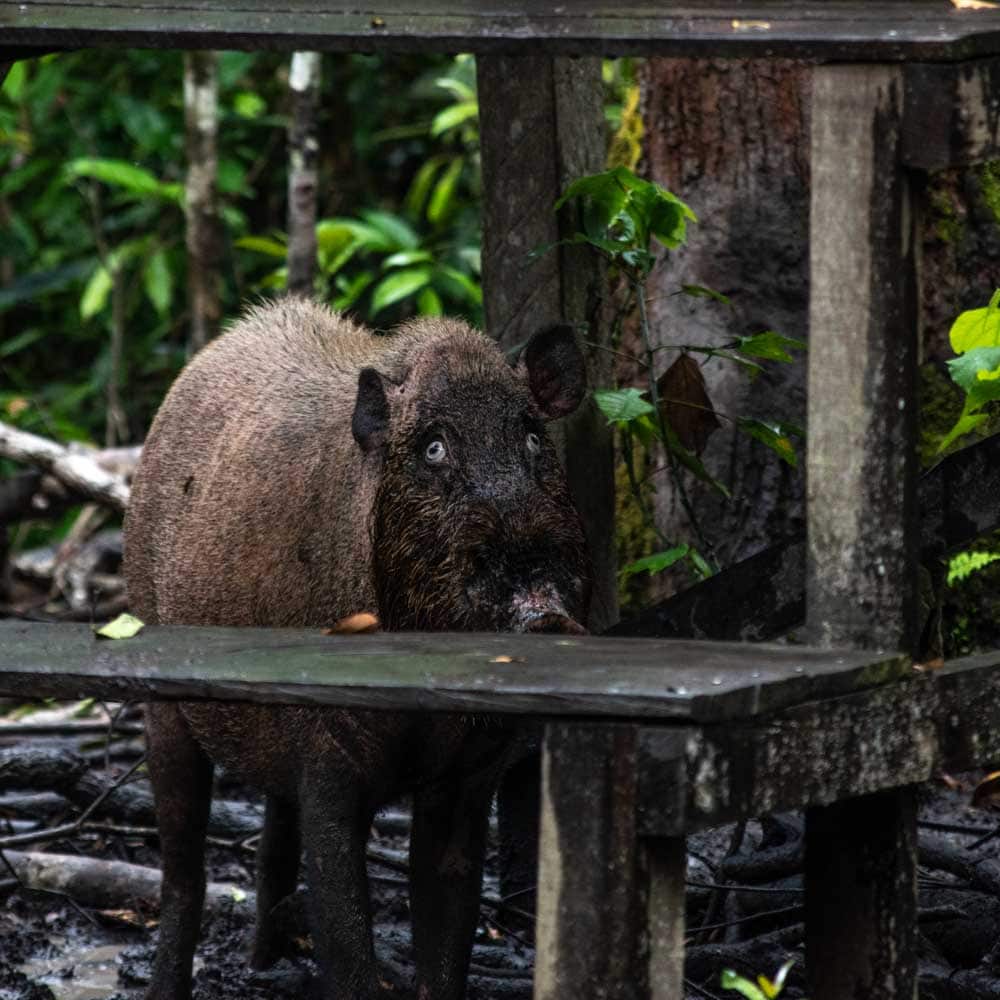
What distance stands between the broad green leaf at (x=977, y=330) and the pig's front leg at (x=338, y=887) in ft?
5.78

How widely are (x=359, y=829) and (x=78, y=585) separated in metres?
4.75

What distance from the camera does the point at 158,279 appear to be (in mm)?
11938

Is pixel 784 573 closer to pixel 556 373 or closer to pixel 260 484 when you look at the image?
pixel 556 373

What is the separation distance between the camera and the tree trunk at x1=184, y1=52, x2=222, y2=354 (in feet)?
32.6

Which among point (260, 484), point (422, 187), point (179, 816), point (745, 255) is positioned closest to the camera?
point (260, 484)

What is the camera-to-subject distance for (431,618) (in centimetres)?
464

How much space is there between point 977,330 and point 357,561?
5.14 feet

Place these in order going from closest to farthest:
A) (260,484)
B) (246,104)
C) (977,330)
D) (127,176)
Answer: (977,330), (260,484), (127,176), (246,104)

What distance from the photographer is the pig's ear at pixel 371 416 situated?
489 centimetres

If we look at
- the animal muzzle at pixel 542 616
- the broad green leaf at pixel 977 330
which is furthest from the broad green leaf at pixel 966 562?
the animal muzzle at pixel 542 616

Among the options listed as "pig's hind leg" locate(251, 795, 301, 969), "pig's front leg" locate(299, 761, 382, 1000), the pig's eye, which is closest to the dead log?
"pig's hind leg" locate(251, 795, 301, 969)

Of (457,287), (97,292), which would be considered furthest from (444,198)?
(97,292)

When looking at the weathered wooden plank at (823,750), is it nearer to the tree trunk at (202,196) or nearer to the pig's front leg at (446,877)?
the pig's front leg at (446,877)

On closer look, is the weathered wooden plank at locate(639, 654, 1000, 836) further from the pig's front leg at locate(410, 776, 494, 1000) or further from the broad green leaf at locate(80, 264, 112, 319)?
the broad green leaf at locate(80, 264, 112, 319)
